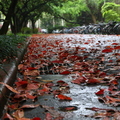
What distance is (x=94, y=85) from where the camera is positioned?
2.40 m

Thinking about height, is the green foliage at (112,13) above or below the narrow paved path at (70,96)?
above

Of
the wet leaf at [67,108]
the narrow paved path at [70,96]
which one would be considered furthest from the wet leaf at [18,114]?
the wet leaf at [67,108]

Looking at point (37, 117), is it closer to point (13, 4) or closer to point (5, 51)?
point (5, 51)

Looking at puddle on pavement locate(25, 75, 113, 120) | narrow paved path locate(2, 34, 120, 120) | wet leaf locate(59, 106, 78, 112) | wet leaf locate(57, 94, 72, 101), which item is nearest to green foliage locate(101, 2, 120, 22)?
narrow paved path locate(2, 34, 120, 120)

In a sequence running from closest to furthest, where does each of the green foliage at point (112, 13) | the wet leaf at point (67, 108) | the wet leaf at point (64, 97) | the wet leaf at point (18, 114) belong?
the wet leaf at point (18, 114) → the wet leaf at point (67, 108) → the wet leaf at point (64, 97) → the green foliage at point (112, 13)

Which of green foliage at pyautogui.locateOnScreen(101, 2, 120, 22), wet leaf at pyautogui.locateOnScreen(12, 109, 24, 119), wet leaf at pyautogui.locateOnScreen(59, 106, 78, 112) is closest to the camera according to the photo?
wet leaf at pyautogui.locateOnScreen(12, 109, 24, 119)

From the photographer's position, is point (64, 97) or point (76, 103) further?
point (64, 97)

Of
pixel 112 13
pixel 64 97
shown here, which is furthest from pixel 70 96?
pixel 112 13

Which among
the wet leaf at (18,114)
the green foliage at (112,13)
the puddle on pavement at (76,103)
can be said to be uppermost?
the green foliage at (112,13)

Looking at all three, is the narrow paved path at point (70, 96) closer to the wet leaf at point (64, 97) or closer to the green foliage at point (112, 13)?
the wet leaf at point (64, 97)

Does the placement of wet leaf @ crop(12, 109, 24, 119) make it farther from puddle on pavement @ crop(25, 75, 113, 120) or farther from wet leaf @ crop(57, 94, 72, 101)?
wet leaf @ crop(57, 94, 72, 101)

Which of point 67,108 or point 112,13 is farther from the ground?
point 112,13

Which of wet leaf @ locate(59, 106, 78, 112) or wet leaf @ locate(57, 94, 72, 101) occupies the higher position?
wet leaf @ locate(57, 94, 72, 101)

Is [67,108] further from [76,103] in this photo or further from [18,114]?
[18,114]
